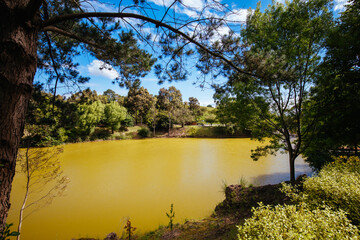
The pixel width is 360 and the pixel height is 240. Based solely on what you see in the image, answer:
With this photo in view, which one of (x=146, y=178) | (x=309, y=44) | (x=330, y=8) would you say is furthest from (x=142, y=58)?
(x=146, y=178)

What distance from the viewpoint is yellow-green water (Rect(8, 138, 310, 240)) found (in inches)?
145

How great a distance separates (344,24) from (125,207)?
7.42m

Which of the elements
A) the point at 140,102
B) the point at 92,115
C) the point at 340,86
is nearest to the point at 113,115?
the point at 92,115

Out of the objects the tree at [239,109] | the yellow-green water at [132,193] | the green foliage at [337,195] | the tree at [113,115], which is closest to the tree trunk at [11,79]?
the yellow-green water at [132,193]

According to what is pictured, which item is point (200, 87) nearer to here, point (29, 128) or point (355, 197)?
point (355, 197)

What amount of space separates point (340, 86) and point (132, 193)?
6510mm

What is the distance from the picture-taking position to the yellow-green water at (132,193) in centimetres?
368

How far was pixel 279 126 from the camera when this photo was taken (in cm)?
445

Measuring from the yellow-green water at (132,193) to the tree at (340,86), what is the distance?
131 inches

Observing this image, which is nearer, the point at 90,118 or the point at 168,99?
the point at 90,118

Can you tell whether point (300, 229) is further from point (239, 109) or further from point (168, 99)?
point (168, 99)

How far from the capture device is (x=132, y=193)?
16.9 feet

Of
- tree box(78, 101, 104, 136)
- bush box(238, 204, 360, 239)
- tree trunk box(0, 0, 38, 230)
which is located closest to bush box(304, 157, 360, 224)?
bush box(238, 204, 360, 239)

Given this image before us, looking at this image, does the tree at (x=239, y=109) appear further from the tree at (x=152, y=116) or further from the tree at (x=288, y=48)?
the tree at (x=152, y=116)
